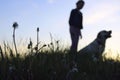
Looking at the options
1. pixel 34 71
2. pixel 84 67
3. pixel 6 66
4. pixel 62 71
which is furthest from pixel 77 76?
pixel 84 67

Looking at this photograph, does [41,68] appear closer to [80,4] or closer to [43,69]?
[43,69]

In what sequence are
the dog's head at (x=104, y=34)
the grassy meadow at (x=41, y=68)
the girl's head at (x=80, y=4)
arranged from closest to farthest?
1. the grassy meadow at (x=41, y=68)
2. the girl's head at (x=80, y=4)
3. the dog's head at (x=104, y=34)

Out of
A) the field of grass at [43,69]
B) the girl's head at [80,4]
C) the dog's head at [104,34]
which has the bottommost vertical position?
the field of grass at [43,69]

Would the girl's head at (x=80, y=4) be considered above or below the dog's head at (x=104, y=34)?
above

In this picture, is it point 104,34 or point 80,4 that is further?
point 104,34

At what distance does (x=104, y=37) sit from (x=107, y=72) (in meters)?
8.87

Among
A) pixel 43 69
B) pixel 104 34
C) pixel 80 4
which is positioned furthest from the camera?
pixel 104 34

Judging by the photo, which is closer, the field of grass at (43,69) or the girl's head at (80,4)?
the field of grass at (43,69)

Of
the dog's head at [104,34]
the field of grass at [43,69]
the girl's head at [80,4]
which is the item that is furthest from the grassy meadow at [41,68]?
the dog's head at [104,34]

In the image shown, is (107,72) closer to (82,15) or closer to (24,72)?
(24,72)

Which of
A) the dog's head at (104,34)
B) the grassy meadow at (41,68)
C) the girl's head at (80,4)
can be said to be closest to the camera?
the grassy meadow at (41,68)

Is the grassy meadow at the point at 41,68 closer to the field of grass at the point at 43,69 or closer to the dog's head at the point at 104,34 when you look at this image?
the field of grass at the point at 43,69

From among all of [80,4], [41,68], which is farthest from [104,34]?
[41,68]

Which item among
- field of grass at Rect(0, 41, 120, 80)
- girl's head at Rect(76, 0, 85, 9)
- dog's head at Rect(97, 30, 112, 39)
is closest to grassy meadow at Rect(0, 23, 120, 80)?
field of grass at Rect(0, 41, 120, 80)
